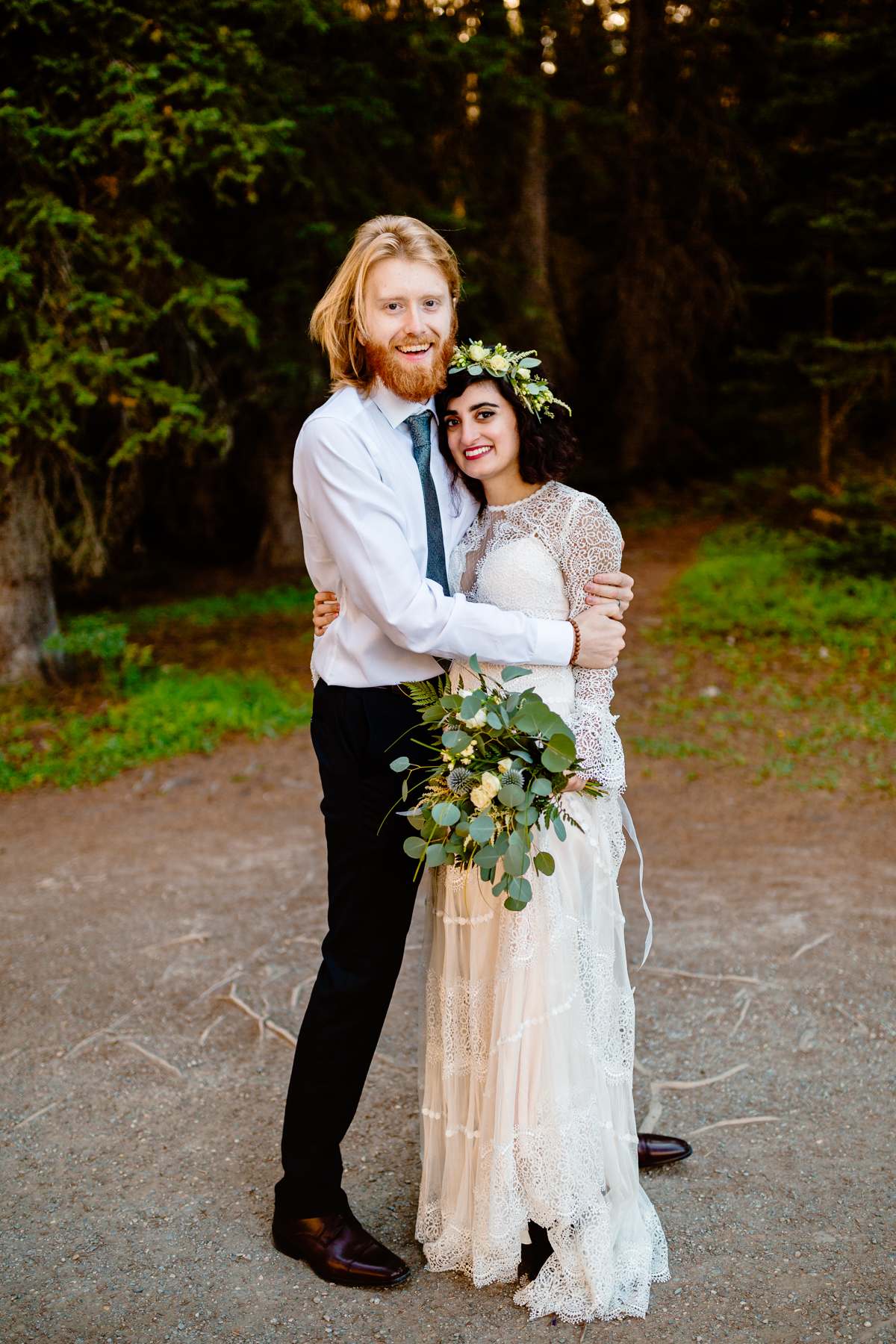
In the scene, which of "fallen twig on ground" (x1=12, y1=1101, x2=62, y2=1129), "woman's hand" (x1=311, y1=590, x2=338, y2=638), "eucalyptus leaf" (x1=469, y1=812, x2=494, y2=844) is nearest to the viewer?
"eucalyptus leaf" (x1=469, y1=812, x2=494, y2=844)

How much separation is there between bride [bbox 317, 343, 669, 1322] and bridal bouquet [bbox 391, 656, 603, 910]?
0.20 m

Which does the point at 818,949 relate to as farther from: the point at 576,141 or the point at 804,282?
the point at 804,282

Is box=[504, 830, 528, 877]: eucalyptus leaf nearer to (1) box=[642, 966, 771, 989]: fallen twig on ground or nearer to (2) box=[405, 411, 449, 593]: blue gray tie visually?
(2) box=[405, 411, 449, 593]: blue gray tie

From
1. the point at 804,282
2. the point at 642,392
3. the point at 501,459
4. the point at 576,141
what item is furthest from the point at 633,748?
the point at 642,392

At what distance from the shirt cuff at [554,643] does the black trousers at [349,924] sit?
1.12 ft

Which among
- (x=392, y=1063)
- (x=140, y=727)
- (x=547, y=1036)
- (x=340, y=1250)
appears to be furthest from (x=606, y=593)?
(x=140, y=727)

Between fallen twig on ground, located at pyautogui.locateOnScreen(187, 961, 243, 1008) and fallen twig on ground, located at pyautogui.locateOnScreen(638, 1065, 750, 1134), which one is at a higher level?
fallen twig on ground, located at pyautogui.locateOnScreen(638, 1065, 750, 1134)

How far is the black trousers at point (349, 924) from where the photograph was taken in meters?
2.67

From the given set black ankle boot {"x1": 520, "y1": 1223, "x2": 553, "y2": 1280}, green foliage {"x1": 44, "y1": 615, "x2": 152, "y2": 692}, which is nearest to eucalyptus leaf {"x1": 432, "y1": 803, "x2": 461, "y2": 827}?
black ankle boot {"x1": 520, "y1": 1223, "x2": 553, "y2": 1280}

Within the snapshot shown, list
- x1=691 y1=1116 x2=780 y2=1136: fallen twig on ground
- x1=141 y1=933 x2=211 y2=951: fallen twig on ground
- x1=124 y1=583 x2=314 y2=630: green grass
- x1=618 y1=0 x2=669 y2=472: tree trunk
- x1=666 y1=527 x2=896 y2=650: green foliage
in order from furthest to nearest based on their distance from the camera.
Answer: x1=618 y1=0 x2=669 y2=472: tree trunk → x1=124 y1=583 x2=314 y2=630: green grass → x1=666 y1=527 x2=896 y2=650: green foliage → x1=141 y1=933 x2=211 y2=951: fallen twig on ground → x1=691 y1=1116 x2=780 y2=1136: fallen twig on ground

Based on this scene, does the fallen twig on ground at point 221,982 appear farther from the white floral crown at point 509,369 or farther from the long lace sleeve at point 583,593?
the white floral crown at point 509,369

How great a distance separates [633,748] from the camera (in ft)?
23.8

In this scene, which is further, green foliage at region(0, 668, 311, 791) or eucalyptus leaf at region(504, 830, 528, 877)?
green foliage at region(0, 668, 311, 791)

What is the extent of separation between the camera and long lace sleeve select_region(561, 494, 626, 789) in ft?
8.75
